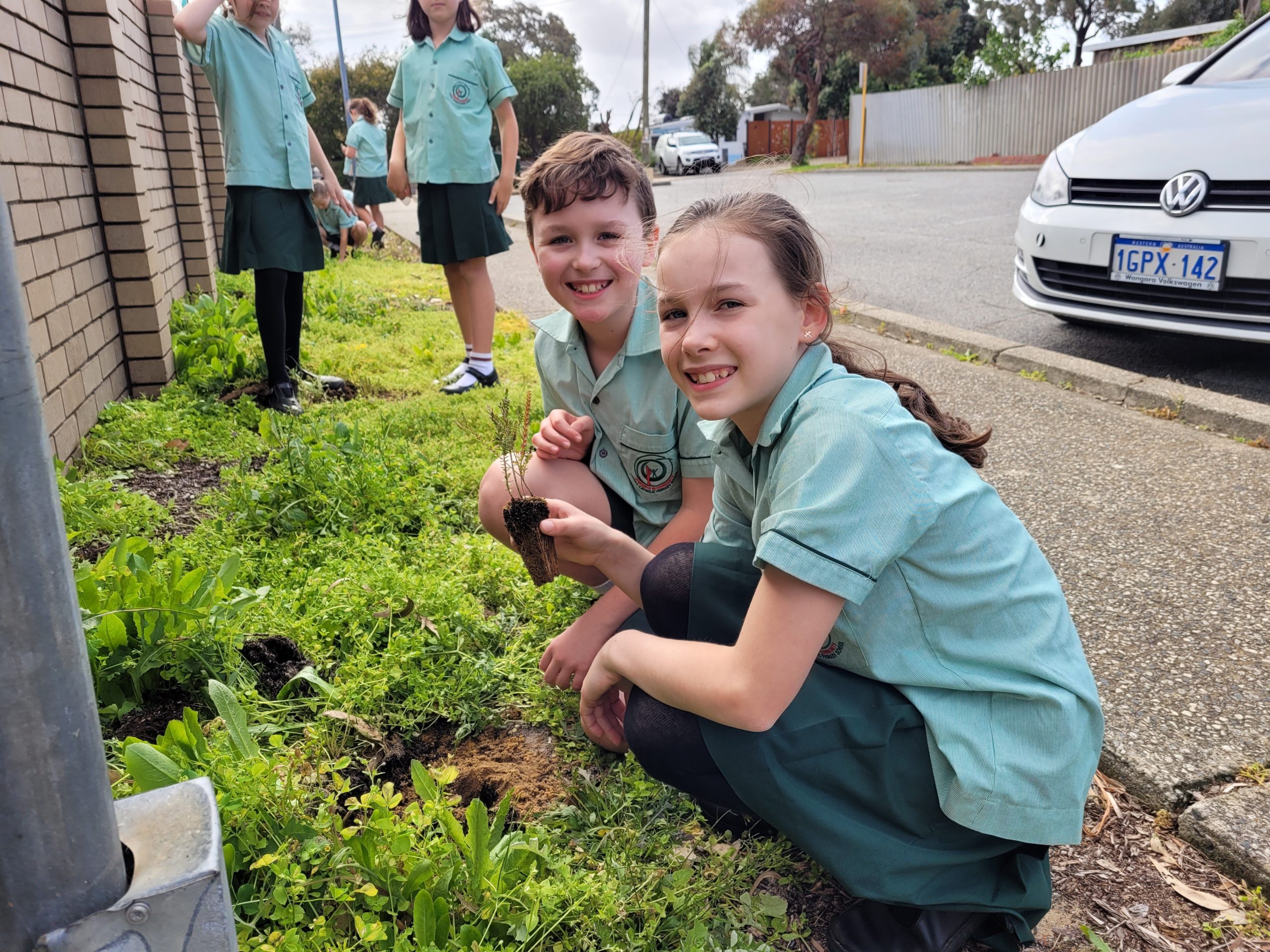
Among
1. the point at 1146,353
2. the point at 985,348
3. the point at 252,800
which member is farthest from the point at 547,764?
the point at 1146,353

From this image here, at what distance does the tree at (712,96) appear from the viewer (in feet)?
168

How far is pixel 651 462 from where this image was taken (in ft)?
7.11

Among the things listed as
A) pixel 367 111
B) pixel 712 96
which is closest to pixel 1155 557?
pixel 367 111

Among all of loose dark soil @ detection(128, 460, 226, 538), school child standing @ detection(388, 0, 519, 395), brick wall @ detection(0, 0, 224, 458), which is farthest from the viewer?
school child standing @ detection(388, 0, 519, 395)

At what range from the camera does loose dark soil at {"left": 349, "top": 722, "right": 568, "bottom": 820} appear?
181cm

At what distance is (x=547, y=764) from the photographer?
6.23ft

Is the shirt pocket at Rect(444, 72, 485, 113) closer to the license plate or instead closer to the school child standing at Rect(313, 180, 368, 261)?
the license plate

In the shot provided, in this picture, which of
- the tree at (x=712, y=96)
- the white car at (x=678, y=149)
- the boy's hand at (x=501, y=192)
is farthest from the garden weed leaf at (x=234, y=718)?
the tree at (x=712, y=96)

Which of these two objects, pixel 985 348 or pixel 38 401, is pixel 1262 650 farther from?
pixel 985 348

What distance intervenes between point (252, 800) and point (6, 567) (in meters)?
0.85

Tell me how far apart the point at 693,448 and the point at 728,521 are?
35 cm

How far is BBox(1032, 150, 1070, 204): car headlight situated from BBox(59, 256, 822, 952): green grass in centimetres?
302

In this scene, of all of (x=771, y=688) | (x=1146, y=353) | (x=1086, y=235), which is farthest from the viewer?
(x=1146, y=353)

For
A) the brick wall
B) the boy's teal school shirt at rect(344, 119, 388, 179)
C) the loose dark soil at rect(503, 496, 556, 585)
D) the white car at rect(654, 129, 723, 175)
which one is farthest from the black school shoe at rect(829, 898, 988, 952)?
the white car at rect(654, 129, 723, 175)
